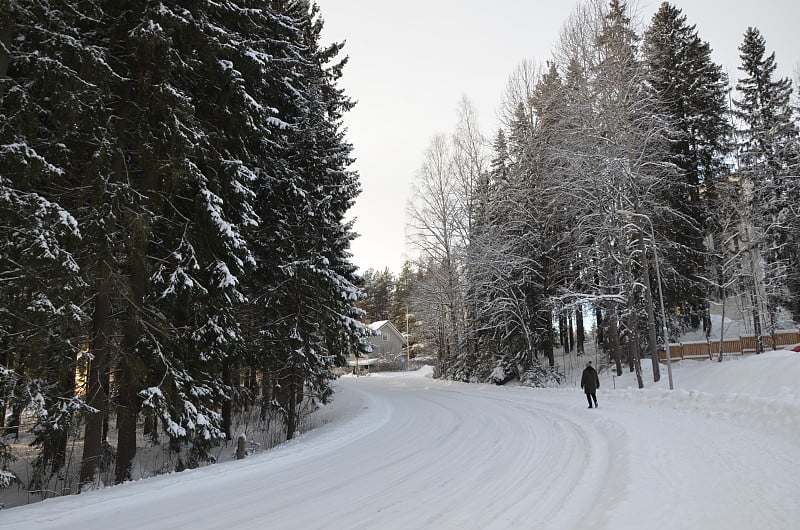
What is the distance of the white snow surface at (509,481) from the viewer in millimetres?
5086

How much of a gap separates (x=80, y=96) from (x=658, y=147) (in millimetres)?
23384

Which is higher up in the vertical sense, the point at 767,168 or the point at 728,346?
the point at 767,168

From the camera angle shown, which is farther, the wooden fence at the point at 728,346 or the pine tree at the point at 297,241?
the wooden fence at the point at 728,346

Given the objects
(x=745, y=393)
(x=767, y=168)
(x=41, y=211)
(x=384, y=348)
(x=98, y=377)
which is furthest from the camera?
(x=384, y=348)

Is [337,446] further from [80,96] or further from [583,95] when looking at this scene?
[583,95]

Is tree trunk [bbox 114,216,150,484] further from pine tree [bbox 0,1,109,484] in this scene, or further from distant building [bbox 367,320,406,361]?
distant building [bbox 367,320,406,361]

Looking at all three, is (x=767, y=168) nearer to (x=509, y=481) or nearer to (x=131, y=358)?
(x=509, y=481)

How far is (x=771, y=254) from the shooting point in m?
26.7

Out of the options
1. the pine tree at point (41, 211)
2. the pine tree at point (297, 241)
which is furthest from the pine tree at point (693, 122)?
the pine tree at point (41, 211)

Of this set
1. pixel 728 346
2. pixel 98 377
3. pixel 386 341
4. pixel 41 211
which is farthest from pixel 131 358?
pixel 386 341

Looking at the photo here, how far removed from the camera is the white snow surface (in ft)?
16.7

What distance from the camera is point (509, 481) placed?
657 cm

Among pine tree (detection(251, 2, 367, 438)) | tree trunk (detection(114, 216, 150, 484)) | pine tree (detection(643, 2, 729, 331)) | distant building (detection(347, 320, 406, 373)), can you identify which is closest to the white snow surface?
tree trunk (detection(114, 216, 150, 484))

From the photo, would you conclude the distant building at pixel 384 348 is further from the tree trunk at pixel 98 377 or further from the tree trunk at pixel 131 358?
the tree trunk at pixel 98 377
